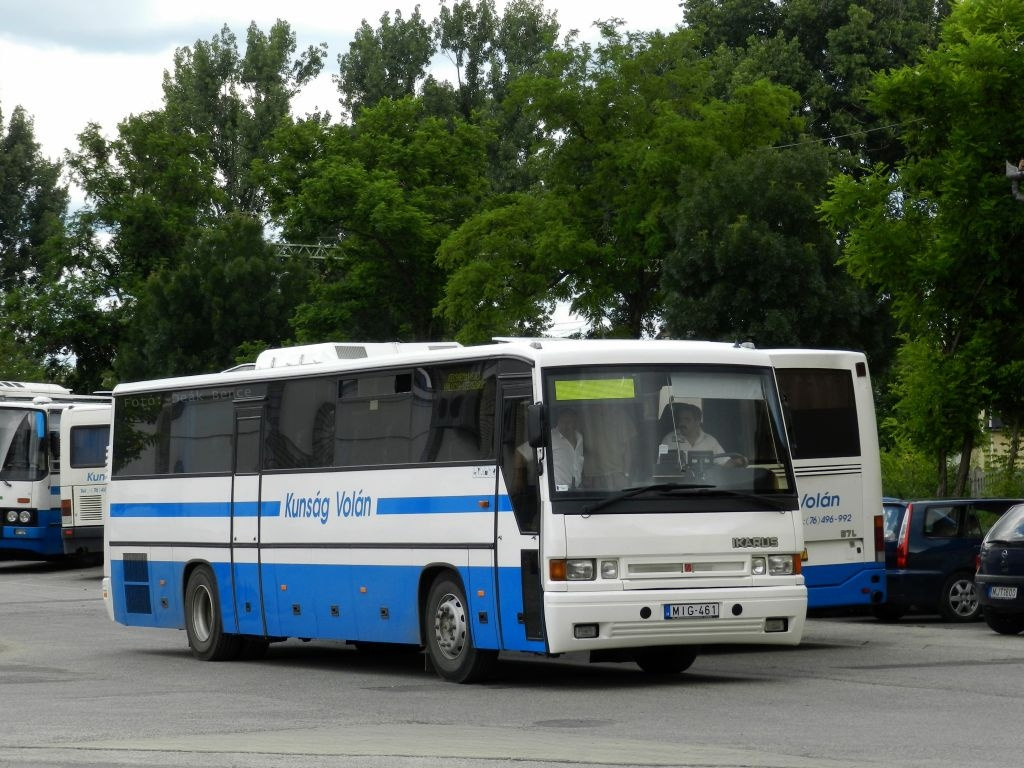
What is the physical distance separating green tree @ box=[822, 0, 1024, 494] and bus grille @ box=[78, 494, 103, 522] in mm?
15452

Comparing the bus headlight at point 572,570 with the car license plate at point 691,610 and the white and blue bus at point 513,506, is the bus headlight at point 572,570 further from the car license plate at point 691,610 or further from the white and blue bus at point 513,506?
the car license plate at point 691,610

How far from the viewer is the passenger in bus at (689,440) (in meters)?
14.5

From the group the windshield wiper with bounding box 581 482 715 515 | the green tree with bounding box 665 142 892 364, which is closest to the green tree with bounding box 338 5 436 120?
the green tree with bounding box 665 142 892 364

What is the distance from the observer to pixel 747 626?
14359mm

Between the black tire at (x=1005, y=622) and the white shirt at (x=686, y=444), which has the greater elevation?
the white shirt at (x=686, y=444)

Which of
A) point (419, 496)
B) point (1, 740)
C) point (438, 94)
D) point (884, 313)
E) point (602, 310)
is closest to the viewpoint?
point (1, 740)

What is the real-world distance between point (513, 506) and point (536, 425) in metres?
0.94

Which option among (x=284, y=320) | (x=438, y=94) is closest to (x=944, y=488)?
(x=284, y=320)

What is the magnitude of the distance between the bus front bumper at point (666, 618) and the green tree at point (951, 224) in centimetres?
1620

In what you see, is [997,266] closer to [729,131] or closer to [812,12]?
[729,131]

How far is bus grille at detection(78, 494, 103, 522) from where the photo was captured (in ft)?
119

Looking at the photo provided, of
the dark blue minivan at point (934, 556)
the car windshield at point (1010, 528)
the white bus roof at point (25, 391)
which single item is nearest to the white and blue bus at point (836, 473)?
the car windshield at point (1010, 528)

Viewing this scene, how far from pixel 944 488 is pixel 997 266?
4.34 m

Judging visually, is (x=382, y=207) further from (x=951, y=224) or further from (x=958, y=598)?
(x=958, y=598)
